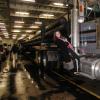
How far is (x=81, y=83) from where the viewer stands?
26.5 feet

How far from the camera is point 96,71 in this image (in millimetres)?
5035

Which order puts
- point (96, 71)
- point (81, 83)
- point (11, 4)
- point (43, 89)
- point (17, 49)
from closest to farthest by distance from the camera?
point (96, 71)
point (43, 89)
point (81, 83)
point (11, 4)
point (17, 49)

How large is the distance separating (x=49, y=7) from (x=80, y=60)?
8362mm

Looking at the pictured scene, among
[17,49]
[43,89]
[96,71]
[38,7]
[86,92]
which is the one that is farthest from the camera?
[17,49]

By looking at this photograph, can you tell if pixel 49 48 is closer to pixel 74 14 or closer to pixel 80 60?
pixel 74 14

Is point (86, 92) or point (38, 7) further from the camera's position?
point (38, 7)

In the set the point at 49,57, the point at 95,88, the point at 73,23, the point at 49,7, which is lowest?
the point at 95,88

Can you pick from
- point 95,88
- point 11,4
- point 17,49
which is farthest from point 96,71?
point 17,49

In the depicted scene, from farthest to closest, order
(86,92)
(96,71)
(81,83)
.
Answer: (81,83) < (86,92) < (96,71)

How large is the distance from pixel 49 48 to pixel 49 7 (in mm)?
3629

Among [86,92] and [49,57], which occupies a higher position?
[49,57]

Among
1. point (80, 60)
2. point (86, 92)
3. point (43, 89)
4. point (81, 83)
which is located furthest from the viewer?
point (81, 83)

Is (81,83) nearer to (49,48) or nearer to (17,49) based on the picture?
(49,48)

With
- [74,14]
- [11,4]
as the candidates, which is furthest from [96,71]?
[11,4]
